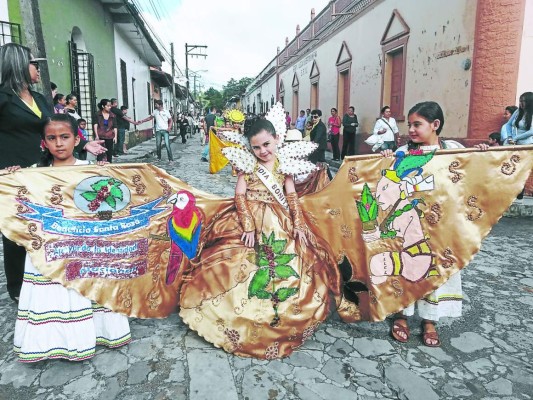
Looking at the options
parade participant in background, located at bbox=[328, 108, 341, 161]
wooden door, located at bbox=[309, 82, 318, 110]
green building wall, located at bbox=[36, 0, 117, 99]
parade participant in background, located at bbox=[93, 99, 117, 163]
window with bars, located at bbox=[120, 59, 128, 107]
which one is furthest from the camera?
wooden door, located at bbox=[309, 82, 318, 110]

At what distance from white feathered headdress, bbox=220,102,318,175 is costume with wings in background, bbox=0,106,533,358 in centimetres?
2

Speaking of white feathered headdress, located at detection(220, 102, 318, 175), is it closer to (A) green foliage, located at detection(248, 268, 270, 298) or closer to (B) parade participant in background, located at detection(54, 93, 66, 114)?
(A) green foliage, located at detection(248, 268, 270, 298)

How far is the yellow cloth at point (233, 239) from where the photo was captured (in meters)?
2.29

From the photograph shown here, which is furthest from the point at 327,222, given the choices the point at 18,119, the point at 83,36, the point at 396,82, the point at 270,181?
the point at 83,36

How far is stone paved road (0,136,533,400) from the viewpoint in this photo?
209 cm

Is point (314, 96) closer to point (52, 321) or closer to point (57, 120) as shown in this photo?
point (57, 120)

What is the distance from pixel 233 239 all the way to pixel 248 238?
0.12 m

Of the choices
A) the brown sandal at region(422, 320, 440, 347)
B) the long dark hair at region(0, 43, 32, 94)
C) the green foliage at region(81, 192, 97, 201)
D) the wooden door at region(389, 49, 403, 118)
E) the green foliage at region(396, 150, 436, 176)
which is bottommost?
the brown sandal at region(422, 320, 440, 347)

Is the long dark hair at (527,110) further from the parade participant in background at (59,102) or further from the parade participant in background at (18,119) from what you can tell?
the parade participant in background at (59,102)

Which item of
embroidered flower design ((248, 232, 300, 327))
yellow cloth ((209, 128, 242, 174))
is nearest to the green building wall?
yellow cloth ((209, 128, 242, 174))

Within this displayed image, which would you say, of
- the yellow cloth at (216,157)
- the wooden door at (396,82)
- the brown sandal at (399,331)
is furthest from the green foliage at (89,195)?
the wooden door at (396,82)

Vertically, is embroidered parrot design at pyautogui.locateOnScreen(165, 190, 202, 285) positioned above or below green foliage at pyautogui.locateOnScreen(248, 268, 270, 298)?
above

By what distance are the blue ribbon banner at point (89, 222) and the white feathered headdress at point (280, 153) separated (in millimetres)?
569

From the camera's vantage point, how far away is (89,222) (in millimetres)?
2375
